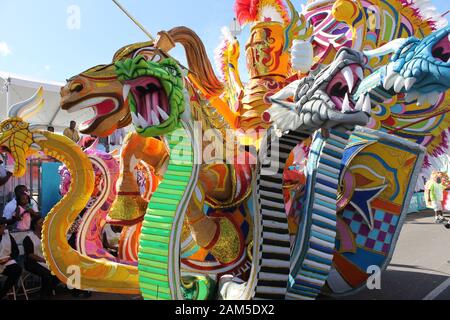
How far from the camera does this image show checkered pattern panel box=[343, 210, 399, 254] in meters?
3.75

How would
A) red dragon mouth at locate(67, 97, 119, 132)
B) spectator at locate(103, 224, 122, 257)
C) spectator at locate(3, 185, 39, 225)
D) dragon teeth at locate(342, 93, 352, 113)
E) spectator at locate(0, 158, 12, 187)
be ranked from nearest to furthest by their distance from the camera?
1. dragon teeth at locate(342, 93, 352, 113)
2. red dragon mouth at locate(67, 97, 119, 132)
3. spectator at locate(3, 185, 39, 225)
4. spectator at locate(0, 158, 12, 187)
5. spectator at locate(103, 224, 122, 257)

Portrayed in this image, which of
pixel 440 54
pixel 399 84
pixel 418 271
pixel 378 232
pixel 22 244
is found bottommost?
pixel 418 271

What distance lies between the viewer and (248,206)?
10.9 ft

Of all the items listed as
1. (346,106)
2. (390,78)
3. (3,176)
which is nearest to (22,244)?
(3,176)

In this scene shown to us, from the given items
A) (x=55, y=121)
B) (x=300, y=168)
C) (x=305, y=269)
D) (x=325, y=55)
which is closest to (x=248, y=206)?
(x=305, y=269)

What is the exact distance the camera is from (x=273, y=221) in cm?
266

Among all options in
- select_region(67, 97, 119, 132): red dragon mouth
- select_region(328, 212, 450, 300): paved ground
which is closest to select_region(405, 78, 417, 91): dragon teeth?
select_region(67, 97, 119, 132): red dragon mouth

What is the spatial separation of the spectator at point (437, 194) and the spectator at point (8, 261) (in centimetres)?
922

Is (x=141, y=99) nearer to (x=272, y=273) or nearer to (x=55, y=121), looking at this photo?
(x=272, y=273)

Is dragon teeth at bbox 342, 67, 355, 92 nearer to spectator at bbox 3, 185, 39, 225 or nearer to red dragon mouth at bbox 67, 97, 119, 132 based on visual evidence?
red dragon mouth at bbox 67, 97, 119, 132

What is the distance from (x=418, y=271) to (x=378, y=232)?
92.5 inches

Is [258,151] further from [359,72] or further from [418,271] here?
[418,271]

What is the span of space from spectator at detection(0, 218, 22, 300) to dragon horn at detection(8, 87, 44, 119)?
145 centimetres
